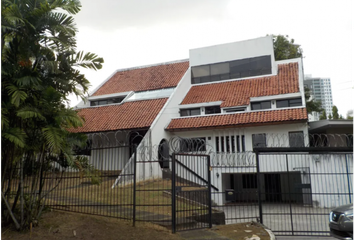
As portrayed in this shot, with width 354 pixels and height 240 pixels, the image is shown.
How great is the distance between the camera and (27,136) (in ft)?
21.8

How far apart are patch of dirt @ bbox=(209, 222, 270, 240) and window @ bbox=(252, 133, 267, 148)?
888 cm

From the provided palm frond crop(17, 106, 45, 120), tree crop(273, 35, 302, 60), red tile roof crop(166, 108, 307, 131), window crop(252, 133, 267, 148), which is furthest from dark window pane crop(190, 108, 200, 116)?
palm frond crop(17, 106, 45, 120)

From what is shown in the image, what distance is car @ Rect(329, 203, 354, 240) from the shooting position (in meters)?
6.20

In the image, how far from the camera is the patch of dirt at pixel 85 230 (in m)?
6.51

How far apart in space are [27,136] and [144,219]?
385cm

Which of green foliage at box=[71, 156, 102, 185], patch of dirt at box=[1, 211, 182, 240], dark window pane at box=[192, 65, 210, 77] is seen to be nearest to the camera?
patch of dirt at box=[1, 211, 182, 240]

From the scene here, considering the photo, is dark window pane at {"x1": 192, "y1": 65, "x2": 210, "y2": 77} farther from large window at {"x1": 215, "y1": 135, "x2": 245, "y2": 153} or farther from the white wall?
large window at {"x1": 215, "y1": 135, "x2": 245, "y2": 153}

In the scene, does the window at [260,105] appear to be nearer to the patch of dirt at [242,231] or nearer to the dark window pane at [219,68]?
the dark window pane at [219,68]

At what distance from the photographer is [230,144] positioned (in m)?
17.8

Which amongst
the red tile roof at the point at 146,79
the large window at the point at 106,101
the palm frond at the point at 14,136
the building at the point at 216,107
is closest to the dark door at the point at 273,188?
the building at the point at 216,107

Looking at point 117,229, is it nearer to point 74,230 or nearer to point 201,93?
point 74,230

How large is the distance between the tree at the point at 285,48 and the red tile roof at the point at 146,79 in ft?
29.9

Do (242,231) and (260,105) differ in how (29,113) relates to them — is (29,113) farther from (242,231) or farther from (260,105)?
(260,105)

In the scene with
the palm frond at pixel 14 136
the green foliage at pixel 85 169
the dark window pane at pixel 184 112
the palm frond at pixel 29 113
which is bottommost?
the green foliage at pixel 85 169
